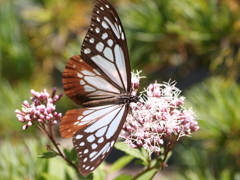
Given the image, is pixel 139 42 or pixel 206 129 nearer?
pixel 206 129

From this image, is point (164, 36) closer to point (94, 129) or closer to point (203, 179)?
point (203, 179)

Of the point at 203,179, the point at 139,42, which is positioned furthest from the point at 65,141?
the point at 203,179

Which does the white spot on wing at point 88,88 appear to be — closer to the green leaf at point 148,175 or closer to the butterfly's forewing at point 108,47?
the butterfly's forewing at point 108,47

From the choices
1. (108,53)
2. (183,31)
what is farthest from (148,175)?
(183,31)

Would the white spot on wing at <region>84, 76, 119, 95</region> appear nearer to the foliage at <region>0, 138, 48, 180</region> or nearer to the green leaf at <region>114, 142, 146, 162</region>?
the green leaf at <region>114, 142, 146, 162</region>

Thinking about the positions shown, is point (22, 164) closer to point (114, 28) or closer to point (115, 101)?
point (115, 101)

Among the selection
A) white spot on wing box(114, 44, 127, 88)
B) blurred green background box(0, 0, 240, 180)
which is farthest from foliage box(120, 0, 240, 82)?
white spot on wing box(114, 44, 127, 88)
